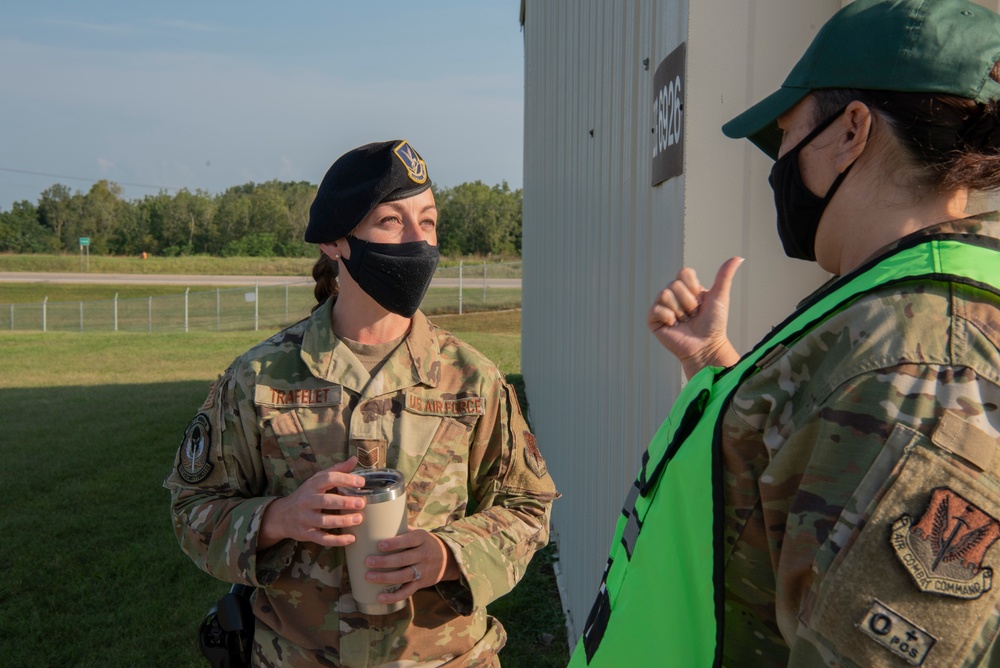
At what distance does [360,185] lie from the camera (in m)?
2.23

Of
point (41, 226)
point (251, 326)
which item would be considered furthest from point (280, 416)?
point (41, 226)

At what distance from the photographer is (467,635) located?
2.19 meters

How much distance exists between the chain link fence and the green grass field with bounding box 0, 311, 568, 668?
574 inches

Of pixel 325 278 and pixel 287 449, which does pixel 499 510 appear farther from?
pixel 325 278

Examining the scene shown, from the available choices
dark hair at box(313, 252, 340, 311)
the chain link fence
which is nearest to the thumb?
dark hair at box(313, 252, 340, 311)

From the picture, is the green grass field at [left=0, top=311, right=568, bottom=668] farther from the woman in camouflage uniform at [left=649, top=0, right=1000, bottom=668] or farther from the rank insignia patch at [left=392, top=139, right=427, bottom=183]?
the woman in camouflage uniform at [left=649, top=0, right=1000, bottom=668]

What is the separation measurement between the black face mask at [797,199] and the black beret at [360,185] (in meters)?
1.15

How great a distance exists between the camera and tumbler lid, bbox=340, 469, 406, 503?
5.78 ft

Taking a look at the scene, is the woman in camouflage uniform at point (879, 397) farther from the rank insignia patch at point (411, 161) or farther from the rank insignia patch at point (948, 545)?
the rank insignia patch at point (411, 161)

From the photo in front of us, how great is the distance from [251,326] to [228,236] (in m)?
41.9

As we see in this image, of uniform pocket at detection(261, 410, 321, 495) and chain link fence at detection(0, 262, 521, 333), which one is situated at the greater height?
uniform pocket at detection(261, 410, 321, 495)

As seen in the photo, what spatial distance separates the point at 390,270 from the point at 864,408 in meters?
1.52

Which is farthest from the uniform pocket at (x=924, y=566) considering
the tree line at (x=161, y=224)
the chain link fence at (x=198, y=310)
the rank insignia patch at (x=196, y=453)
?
the tree line at (x=161, y=224)

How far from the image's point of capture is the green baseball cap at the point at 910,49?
3.59 feet
